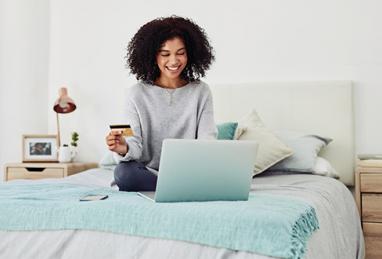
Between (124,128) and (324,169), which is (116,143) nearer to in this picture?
(124,128)

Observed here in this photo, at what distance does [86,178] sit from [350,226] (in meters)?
1.33

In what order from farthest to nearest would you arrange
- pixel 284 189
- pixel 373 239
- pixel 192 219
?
pixel 373 239 < pixel 284 189 < pixel 192 219

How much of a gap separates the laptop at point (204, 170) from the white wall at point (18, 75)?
2411 millimetres

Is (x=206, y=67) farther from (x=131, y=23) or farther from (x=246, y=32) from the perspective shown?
(x=131, y=23)

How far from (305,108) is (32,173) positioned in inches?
71.5

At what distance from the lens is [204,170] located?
4.85ft

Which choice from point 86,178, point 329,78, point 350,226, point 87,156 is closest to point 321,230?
point 350,226

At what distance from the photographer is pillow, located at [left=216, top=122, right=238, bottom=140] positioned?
267cm

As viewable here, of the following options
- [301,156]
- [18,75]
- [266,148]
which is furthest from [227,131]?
[18,75]

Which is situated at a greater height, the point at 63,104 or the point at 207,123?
the point at 63,104

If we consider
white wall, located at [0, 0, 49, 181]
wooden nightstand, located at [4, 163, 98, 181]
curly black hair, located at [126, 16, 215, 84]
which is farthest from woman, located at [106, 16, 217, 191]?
white wall, located at [0, 0, 49, 181]

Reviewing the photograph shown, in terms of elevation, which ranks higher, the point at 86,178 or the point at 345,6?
the point at 345,6

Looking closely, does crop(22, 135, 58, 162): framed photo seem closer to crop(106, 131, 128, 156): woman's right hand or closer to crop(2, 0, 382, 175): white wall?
→ crop(2, 0, 382, 175): white wall

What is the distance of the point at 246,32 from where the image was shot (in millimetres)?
3256
